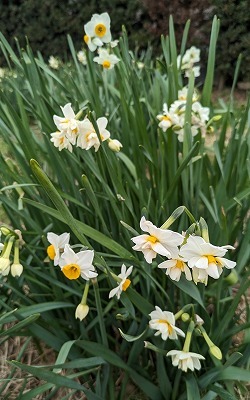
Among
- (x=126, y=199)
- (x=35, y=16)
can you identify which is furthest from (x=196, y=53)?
(x=35, y=16)

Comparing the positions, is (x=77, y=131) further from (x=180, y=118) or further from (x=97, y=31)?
(x=97, y=31)

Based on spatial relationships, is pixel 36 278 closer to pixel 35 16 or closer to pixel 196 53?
pixel 196 53

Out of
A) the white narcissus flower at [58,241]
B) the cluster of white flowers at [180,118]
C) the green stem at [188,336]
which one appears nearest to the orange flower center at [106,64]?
the cluster of white flowers at [180,118]

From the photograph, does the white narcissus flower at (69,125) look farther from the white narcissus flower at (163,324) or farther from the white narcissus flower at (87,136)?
the white narcissus flower at (163,324)

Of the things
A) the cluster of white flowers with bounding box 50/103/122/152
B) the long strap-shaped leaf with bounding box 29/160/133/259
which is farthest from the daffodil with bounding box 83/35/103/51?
the long strap-shaped leaf with bounding box 29/160/133/259

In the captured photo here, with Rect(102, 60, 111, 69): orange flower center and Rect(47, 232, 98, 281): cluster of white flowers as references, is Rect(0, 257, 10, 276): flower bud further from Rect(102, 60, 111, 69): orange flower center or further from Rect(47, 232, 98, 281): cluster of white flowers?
Rect(102, 60, 111, 69): orange flower center

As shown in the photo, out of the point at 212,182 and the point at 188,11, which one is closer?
the point at 212,182

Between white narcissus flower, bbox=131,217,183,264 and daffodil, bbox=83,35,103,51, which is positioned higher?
daffodil, bbox=83,35,103,51
